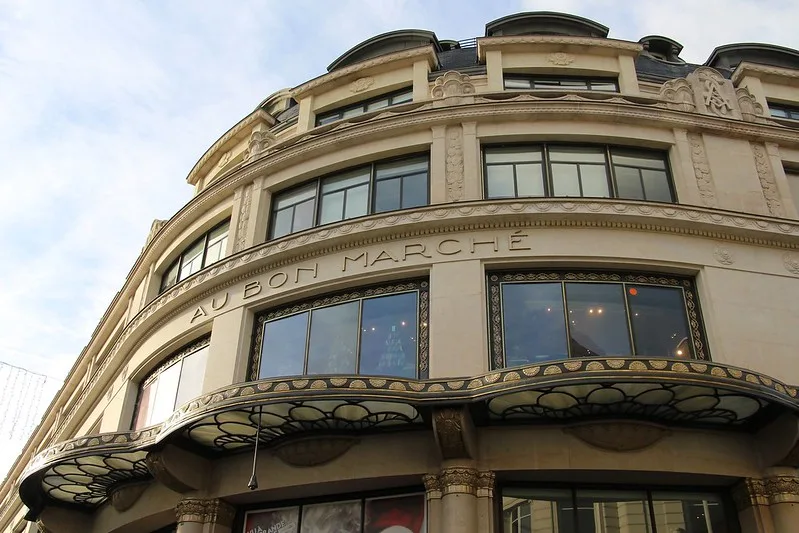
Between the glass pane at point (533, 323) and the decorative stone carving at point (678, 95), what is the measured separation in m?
7.65

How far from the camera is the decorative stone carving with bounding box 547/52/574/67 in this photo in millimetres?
25297


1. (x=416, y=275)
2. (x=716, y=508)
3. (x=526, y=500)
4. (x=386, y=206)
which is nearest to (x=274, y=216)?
(x=386, y=206)

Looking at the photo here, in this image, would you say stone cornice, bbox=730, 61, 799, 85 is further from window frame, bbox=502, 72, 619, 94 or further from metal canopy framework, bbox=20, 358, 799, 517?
metal canopy framework, bbox=20, 358, 799, 517

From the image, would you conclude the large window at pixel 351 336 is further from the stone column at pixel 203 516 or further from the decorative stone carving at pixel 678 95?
the decorative stone carving at pixel 678 95

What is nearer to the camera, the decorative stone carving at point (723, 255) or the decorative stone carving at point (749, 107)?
the decorative stone carving at point (723, 255)

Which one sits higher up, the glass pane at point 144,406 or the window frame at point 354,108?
the window frame at point 354,108

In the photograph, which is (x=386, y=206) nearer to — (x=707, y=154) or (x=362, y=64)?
(x=362, y=64)

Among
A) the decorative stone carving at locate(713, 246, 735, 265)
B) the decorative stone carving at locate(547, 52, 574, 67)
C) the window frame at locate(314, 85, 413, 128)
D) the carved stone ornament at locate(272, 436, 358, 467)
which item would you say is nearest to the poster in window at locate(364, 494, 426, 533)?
the carved stone ornament at locate(272, 436, 358, 467)

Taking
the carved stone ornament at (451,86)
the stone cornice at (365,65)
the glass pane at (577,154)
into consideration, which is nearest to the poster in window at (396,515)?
the glass pane at (577,154)

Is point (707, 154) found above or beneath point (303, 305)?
above

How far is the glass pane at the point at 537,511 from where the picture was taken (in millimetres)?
15680

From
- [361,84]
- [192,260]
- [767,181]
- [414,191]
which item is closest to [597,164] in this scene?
[767,181]

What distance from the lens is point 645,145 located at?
2155 cm

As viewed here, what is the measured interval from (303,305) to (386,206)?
12.5 ft
